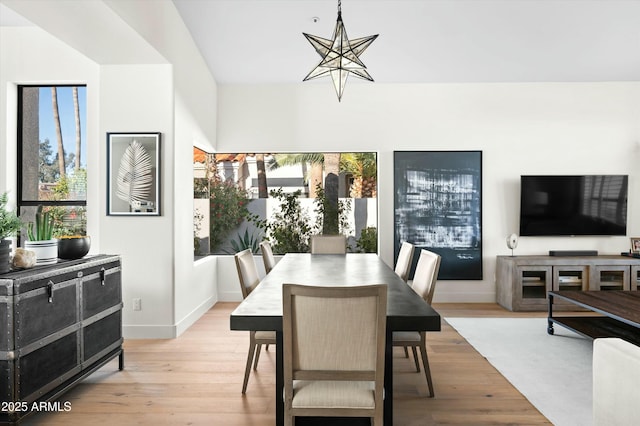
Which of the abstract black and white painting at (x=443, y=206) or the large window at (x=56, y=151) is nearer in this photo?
the large window at (x=56, y=151)

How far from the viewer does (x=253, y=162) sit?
18.4ft

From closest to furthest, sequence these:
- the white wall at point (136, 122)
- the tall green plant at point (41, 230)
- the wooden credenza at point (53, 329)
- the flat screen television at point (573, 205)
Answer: the wooden credenza at point (53, 329) → the tall green plant at point (41, 230) → the white wall at point (136, 122) → the flat screen television at point (573, 205)

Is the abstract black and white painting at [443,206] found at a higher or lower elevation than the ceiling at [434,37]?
lower

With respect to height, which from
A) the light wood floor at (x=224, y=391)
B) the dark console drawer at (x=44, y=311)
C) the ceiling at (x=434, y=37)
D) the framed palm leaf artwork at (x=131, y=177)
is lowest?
the light wood floor at (x=224, y=391)

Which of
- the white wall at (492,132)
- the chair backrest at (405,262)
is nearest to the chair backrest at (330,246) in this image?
the white wall at (492,132)

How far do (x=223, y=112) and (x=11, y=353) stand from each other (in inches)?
152

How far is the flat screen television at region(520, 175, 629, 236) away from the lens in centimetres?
520

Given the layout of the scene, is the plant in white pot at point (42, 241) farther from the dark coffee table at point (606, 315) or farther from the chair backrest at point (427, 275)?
the dark coffee table at point (606, 315)

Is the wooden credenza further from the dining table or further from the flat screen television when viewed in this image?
the flat screen television

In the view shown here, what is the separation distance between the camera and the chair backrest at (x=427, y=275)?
2.69m

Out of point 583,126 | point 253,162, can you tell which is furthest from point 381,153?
point 583,126

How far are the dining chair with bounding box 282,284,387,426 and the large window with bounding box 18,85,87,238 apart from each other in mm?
3316

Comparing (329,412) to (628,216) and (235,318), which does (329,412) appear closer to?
(235,318)

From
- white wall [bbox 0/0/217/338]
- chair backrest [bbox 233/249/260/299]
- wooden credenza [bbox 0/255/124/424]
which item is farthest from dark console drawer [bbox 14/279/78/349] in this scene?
white wall [bbox 0/0/217/338]
